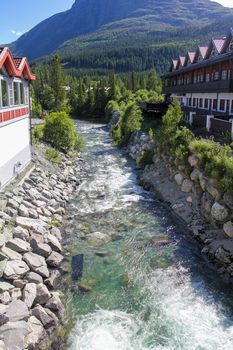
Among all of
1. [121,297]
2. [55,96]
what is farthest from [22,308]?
[55,96]

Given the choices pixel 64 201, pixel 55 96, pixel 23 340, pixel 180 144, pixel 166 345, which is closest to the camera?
pixel 23 340

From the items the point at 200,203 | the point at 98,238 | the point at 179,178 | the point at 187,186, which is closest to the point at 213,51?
the point at 179,178

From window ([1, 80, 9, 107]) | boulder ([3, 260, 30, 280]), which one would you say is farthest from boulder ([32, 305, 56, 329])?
window ([1, 80, 9, 107])

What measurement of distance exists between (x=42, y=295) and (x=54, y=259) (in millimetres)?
2831

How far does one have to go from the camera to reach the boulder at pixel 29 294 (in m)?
11.4

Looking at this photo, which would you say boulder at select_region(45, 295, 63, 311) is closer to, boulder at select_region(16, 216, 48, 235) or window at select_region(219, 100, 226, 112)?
boulder at select_region(16, 216, 48, 235)

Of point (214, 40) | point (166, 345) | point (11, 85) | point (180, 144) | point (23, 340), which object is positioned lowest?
point (166, 345)

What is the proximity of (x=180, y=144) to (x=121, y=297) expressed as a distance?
13780 mm

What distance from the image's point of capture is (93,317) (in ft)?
38.4

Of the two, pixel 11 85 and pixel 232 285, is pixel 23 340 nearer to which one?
pixel 232 285

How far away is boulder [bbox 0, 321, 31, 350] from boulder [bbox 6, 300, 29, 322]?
284mm

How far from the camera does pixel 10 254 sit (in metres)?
13.4

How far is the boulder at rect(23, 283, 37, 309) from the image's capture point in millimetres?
11383

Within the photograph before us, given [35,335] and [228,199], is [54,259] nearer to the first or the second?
[35,335]
